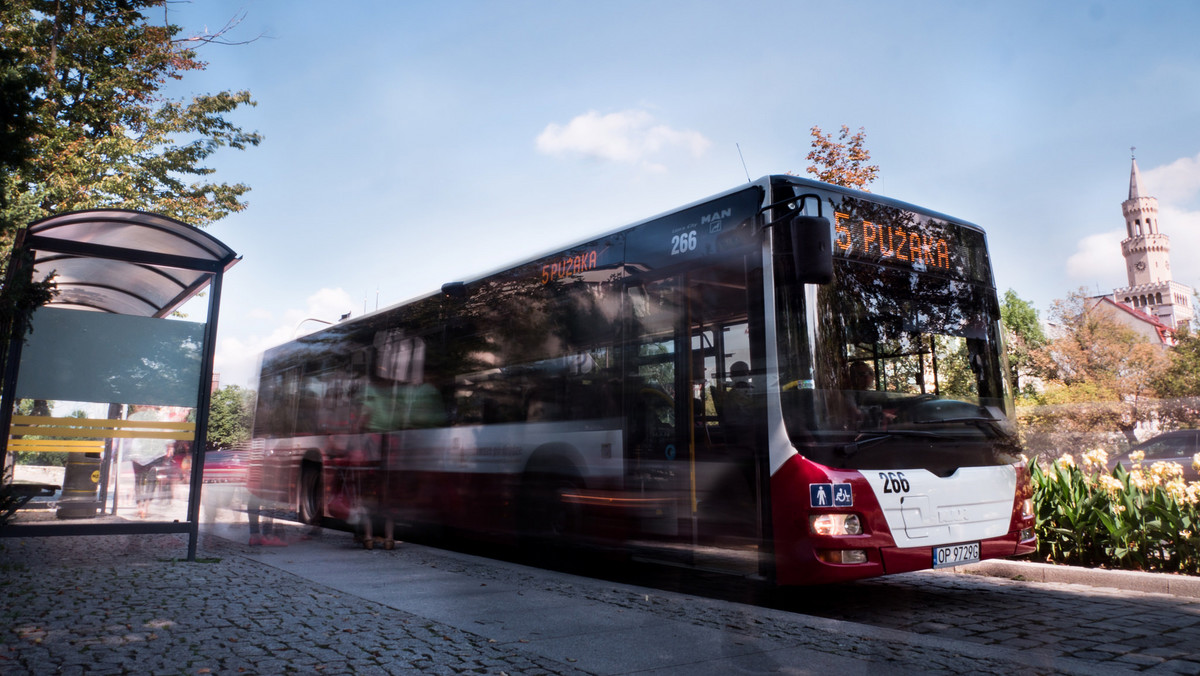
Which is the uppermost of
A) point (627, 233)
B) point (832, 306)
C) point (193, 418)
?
point (627, 233)

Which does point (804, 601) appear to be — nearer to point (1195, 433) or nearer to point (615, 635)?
point (615, 635)

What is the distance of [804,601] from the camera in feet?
23.7

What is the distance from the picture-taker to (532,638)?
5.33 m

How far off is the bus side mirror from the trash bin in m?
12.3

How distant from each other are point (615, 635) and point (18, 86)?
6582 mm

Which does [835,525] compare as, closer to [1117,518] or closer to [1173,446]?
[1117,518]

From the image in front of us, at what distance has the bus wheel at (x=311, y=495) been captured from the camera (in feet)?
42.6

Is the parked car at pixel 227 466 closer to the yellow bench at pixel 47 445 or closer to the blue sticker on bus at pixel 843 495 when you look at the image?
the yellow bench at pixel 47 445

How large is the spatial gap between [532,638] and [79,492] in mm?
12349

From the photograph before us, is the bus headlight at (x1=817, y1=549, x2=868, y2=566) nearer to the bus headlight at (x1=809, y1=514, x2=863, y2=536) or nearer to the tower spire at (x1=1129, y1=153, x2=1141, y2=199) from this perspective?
the bus headlight at (x1=809, y1=514, x2=863, y2=536)

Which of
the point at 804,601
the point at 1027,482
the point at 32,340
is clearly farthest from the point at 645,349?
the point at 32,340

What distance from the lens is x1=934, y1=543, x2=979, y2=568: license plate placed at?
634cm

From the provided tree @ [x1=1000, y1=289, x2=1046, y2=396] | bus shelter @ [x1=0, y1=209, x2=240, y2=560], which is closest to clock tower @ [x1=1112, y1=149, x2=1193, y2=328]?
tree @ [x1=1000, y1=289, x2=1046, y2=396]

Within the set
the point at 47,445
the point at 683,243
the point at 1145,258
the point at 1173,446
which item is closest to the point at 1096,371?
the point at 1173,446
